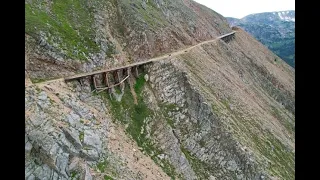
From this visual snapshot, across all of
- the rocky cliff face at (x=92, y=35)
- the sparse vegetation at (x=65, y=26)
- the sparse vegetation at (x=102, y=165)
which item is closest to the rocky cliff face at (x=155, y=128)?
the sparse vegetation at (x=102, y=165)

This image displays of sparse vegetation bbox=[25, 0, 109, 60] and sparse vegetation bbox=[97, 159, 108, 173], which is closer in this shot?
sparse vegetation bbox=[97, 159, 108, 173]

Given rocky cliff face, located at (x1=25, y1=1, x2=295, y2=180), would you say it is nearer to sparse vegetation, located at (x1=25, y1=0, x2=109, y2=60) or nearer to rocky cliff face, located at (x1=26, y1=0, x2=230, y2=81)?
rocky cliff face, located at (x1=26, y1=0, x2=230, y2=81)

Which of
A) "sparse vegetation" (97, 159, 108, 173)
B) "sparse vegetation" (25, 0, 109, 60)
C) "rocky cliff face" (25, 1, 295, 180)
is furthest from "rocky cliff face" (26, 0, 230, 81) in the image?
"sparse vegetation" (97, 159, 108, 173)

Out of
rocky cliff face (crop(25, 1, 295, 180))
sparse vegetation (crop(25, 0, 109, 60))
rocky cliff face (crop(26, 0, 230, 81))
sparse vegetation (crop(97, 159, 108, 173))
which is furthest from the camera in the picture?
sparse vegetation (crop(25, 0, 109, 60))

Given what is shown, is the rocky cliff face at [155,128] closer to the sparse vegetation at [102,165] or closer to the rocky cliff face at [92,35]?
the sparse vegetation at [102,165]

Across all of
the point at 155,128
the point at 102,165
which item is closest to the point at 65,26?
the point at 155,128
